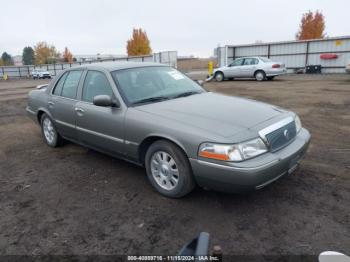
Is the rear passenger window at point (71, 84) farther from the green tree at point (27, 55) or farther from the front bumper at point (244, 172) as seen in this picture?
the green tree at point (27, 55)

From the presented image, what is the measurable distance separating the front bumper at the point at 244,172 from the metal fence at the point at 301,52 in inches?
848

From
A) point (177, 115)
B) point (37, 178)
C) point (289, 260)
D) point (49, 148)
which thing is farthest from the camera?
point (49, 148)

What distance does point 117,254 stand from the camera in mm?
2533

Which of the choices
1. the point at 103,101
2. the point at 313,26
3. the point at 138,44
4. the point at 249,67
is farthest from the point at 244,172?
the point at 138,44

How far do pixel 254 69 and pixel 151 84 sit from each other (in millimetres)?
14812

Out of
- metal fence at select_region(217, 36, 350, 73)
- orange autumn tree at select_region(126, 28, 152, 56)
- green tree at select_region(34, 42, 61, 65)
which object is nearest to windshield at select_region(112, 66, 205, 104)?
metal fence at select_region(217, 36, 350, 73)

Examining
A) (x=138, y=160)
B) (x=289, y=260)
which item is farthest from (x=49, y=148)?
(x=289, y=260)

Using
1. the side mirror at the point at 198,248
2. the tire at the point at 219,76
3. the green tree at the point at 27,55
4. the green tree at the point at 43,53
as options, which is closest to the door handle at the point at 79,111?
the side mirror at the point at 198,248

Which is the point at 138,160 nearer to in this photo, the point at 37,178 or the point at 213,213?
the point at 213,213

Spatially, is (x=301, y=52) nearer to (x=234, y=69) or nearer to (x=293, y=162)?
(x=234, y=69)

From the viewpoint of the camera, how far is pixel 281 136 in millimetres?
3158

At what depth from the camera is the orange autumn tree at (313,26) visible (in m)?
36.3

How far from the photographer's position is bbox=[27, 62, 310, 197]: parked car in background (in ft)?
9.30

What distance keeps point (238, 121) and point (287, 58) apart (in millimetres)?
22630
